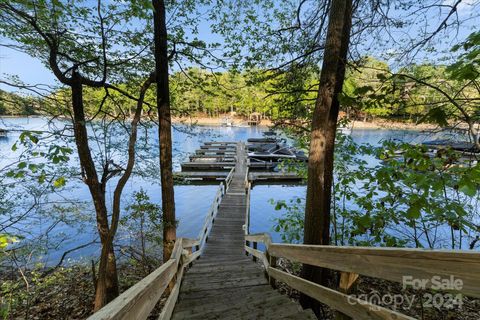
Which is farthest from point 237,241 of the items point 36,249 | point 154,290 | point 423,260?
point 423,260

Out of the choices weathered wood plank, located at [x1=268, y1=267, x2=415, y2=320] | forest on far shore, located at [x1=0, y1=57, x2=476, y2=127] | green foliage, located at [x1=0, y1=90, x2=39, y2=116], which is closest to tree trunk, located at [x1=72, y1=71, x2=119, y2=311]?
forest on far shore, located at [x1=0, y1=57, x2=476, y2=127]

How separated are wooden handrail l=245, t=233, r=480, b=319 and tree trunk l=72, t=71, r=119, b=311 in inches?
142

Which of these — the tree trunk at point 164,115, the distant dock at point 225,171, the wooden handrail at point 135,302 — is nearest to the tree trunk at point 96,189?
the tree trunk at point 164,115

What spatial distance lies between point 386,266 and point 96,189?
4.59 meters

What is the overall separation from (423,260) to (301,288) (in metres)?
1.28

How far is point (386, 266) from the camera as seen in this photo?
1098mm

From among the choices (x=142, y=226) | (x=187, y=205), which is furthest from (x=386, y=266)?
(x=187, y=205)

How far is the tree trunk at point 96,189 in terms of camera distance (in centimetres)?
386

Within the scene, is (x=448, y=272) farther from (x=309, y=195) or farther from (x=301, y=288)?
(x=309, y=195)

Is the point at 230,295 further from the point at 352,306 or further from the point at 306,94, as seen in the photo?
the point at 306,94

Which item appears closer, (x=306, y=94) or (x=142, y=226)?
(x=306, y=94)

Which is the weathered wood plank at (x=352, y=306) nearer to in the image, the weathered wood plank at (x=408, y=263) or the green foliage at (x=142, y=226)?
the weathered wood plank at (x=408, y=263)

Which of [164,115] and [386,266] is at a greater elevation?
[164,115]

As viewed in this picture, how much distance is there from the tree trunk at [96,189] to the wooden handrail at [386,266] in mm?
3615
